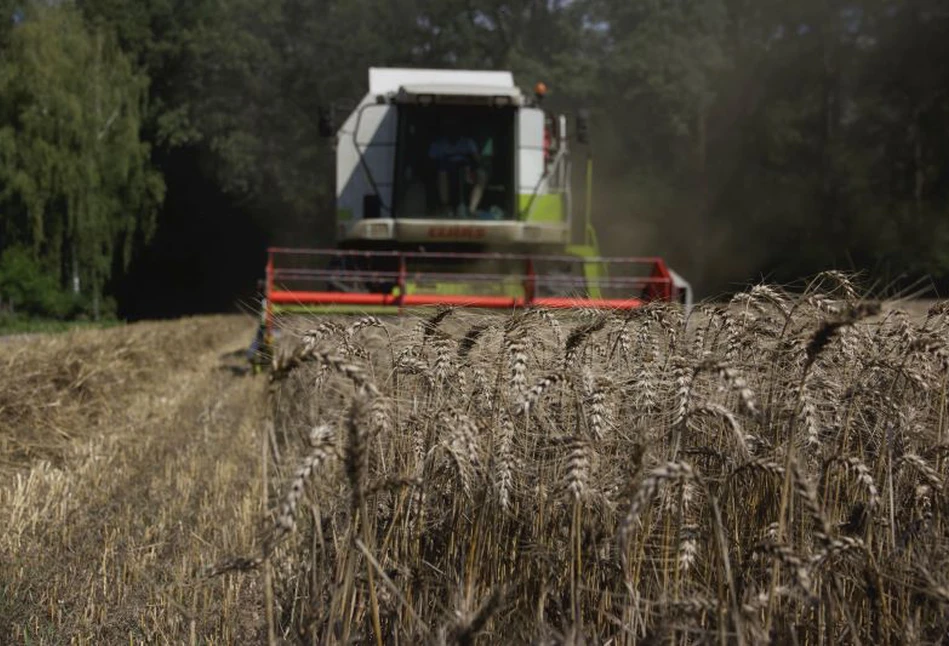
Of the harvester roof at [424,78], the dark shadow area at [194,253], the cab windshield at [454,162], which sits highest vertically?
the harvester roof at [424,78]

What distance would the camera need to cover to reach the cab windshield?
11.1m

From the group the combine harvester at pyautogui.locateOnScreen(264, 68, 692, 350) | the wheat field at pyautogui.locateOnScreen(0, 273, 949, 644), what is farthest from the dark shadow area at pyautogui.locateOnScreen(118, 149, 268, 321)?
the wheat field at pyautogui.locateOnScreen(0, 273, 949, 644)

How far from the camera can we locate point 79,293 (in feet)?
87.4

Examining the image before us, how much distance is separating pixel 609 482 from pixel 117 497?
326 cm

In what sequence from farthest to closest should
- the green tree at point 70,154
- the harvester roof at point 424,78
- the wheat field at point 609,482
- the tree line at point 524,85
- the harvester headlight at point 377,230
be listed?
the green tree at point 70,154 < the tree line at point 524,85 < the harvester roof at point 424,78 < the harvester headlight at point 377,230 < the wheat field at point 609,482

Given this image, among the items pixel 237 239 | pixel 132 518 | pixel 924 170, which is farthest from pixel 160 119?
pixel 132 518

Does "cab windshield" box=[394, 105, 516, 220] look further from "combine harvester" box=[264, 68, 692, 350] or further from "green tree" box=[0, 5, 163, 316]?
"green tree" box=[0, 5, 163, 316]

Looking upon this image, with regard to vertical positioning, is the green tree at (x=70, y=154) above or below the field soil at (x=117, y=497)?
above

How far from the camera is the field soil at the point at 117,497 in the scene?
3.32 m

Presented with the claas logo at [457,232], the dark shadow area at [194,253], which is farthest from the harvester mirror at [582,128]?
the dark shadow area at [194,253]

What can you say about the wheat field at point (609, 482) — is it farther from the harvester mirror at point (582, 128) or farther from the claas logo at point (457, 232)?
the harvester mirror at point (582, 128)

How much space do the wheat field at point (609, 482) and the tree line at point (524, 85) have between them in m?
17.9

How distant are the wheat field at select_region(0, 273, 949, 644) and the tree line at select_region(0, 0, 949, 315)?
703 inches

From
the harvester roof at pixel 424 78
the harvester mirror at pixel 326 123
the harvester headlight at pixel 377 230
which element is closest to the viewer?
the harvester headlight at pixel 377 230
